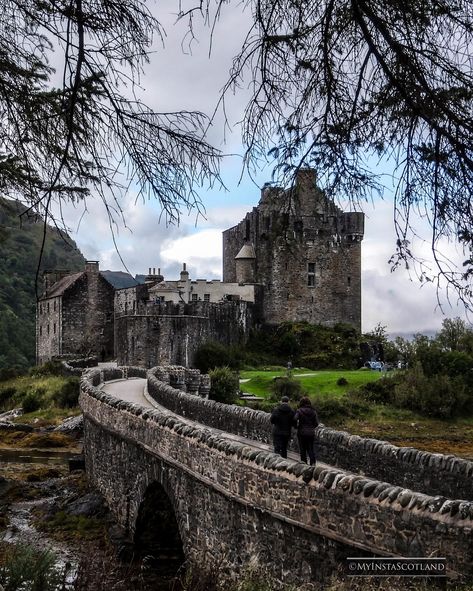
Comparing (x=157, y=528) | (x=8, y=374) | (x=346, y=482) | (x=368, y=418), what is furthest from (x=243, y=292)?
(x=346, y=482)

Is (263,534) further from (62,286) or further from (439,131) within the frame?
(62,286)

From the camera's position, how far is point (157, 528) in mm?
15211

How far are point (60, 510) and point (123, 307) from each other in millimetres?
35656

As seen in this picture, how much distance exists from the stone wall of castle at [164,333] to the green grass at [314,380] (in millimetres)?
3228

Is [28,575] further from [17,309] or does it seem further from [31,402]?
[17,309]

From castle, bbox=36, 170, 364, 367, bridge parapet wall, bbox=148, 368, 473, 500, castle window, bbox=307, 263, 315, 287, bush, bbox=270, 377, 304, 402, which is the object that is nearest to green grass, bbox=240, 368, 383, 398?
bush, bbox=270, 377, 304, 402

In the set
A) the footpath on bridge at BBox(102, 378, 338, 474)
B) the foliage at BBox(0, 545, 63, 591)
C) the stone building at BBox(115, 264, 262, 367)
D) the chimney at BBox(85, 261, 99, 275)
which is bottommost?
the foliage at BBox(0, 545, 63, 591)

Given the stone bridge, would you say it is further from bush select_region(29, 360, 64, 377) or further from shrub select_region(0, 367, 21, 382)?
shrub select_region(0, 367, 21, 382)

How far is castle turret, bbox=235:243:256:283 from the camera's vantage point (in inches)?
2142

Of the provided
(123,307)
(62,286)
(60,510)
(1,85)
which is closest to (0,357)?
(62,286)

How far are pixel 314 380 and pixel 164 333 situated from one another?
7995 mm

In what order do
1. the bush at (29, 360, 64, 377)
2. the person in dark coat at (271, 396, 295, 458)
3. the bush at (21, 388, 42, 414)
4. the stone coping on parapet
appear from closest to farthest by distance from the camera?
1. the stone coping on parapet
2. the person in dark coat at (271, 396, 295, 458)
3. the bush at (21, 388, 42, 414)
4. the bush at (29, 360, 64, 377)

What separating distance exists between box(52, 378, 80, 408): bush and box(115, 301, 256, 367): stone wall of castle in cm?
377

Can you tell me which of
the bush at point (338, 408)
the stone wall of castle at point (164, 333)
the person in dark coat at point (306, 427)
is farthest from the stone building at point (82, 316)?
the person in dark coat at point (306, 427)
